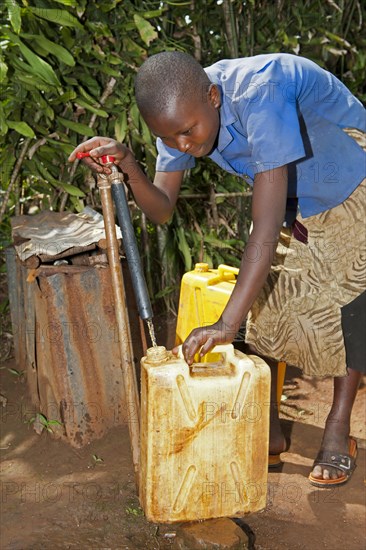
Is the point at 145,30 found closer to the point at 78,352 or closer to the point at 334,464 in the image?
the point at 78,352

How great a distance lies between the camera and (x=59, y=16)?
10.7 feet

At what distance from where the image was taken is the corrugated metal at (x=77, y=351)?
2.92 meters

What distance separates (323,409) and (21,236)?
67.9 inches

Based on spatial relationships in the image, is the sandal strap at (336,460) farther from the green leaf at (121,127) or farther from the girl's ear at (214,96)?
the green leaf at (121,127)

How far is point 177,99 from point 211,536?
131 cm

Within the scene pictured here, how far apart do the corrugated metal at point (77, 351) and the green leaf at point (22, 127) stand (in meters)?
0.72

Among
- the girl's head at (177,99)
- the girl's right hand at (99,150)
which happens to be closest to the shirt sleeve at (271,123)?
the girl's head at (177,99)

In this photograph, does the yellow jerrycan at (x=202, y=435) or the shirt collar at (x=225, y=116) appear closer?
the yellow jerrycan at (x=202, y=435)

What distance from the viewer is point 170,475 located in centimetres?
195

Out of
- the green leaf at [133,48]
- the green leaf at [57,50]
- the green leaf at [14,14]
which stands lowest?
the green leaf at [133,48]

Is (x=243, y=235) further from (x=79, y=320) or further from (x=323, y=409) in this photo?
(x=79, y=320)

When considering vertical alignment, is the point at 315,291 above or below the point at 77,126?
below

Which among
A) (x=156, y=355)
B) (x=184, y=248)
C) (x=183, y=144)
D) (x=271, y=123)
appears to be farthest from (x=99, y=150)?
(x=184, y=248)

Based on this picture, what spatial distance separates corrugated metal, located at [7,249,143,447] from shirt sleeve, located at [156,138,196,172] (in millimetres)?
700
